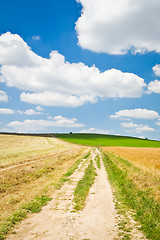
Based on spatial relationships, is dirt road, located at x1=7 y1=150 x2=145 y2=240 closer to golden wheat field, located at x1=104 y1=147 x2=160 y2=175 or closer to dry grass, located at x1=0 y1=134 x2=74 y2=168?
golden wheat field, located at x1=104 y1=147 x2=160 y2=175

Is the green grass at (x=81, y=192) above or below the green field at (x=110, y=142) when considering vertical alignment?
below

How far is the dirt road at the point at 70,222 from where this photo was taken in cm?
692

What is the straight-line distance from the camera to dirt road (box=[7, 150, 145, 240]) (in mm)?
6922

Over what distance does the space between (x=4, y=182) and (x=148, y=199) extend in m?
11.2

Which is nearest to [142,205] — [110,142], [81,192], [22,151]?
[81,192]

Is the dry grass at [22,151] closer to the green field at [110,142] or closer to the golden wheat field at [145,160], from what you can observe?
the golden wheat field at [145,160]

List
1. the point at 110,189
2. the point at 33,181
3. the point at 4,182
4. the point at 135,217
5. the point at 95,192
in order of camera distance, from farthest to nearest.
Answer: the point at 33,181 < the point at 4,182 < the point at 110,189 < the point at 95,192 < the point at 135,217

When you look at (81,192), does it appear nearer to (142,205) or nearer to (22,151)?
(142,205)

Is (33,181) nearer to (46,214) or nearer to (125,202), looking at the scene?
(46,214)

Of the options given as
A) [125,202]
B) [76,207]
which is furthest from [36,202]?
[125,202]

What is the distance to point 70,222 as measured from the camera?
26.3ft

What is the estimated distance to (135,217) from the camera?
868 cm

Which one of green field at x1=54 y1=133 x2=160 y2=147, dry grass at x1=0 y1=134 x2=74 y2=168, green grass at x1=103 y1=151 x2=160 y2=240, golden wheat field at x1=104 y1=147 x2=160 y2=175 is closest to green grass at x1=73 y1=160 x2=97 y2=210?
green grass at x1=103 y1=151 x2=160 y2=240

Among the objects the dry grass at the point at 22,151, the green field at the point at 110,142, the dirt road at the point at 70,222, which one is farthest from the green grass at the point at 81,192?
the green field at the point at 110,142
